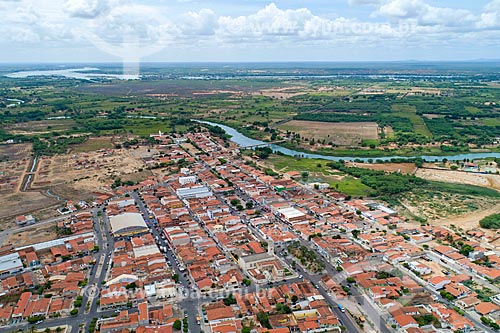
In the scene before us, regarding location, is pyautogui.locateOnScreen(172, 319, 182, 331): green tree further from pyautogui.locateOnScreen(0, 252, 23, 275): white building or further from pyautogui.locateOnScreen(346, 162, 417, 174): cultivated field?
pyautogui.locateOnScreen(346, 162, 417, 174): cultivated field

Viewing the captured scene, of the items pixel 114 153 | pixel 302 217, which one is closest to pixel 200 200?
pixel 302 217

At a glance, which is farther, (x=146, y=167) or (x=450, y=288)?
(x=146, y=167)

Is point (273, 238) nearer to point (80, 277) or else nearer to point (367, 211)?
point (367, 211)

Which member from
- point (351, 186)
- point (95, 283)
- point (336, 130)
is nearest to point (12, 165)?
point (95, 283)

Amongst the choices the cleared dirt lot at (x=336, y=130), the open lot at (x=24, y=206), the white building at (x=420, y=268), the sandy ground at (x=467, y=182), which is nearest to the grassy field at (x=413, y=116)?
the cleared dirt lot at (x=336, y=130)

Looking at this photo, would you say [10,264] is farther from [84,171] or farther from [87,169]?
[87,169]
